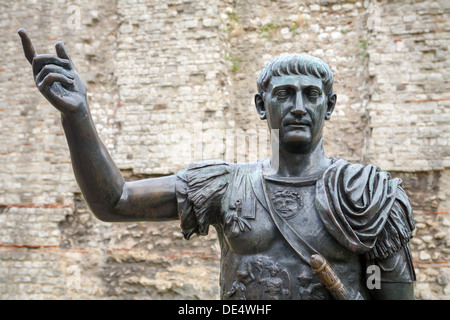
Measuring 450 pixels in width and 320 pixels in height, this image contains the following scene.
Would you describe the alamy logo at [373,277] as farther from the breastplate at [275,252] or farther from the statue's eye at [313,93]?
the statue's eye at [313,93]

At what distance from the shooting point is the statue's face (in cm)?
203

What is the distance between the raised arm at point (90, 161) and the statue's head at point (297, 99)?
0.55m

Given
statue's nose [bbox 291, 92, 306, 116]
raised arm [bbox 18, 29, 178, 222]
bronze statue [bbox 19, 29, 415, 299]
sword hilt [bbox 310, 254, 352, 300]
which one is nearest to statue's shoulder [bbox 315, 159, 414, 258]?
bronze statue [bbox 19, 29, 415, 299]

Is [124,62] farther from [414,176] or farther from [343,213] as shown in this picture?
[343,213]

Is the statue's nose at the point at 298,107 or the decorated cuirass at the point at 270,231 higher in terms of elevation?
the statue's nose at the point at 298,107

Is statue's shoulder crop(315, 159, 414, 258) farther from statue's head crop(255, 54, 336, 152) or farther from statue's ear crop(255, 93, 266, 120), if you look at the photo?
statue's ear crop(255, 93, 266, 120)

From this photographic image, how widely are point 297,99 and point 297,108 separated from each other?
46mm

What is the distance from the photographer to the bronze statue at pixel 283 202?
6.32ft

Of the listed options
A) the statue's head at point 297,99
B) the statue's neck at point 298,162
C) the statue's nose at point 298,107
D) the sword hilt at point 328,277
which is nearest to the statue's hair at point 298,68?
the statue's head at point 297,99

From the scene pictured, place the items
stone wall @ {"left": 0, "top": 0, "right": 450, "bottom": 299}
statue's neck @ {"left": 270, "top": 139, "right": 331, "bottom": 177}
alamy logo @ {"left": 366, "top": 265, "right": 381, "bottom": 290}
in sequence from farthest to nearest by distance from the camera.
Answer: stone wall @ {"left": 0, "top": 0, "right": 450, "bottom": 299}, statue's neck @ {"left": 270, "top": 139, "right": 331, "bottom": 177}, alamy logo @ {"left": 366, "top": 265, "right": 381, "bottom": 290}

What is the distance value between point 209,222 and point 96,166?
1.77ft

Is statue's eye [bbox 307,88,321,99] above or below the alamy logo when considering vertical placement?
above

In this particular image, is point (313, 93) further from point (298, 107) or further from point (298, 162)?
point (298, 162)

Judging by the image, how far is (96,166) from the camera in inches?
77.4
